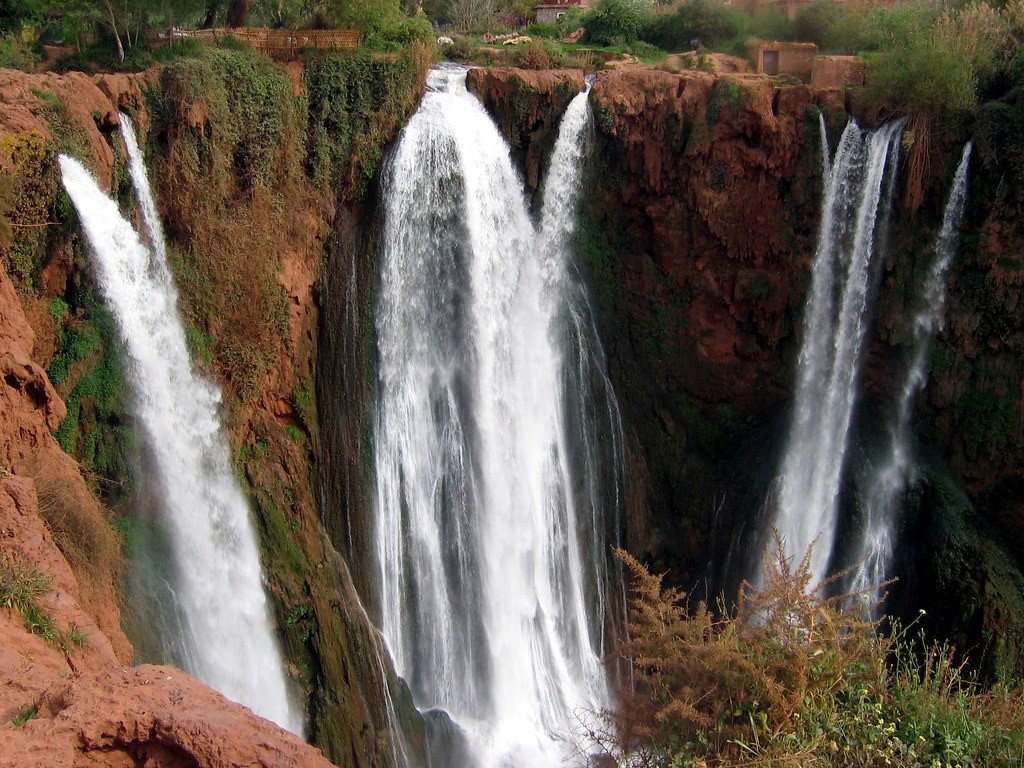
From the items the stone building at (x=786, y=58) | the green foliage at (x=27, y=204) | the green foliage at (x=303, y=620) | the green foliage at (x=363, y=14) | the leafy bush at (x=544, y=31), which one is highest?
the leafy bush at (x=544, y=31)

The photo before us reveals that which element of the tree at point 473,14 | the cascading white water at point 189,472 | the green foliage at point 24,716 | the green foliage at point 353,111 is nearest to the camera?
the green foliage at point 24,716

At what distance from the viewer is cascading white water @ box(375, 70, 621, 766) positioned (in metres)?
14.9

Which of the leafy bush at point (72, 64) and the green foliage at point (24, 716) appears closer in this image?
the green foliage at point (24, 716)

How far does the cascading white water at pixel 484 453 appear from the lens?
48.8 feet

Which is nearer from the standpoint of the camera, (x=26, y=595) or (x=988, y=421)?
(x=26, y=595)

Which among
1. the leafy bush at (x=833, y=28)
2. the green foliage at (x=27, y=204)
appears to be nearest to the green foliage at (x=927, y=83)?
the leafy bush at (x=833, y=28)

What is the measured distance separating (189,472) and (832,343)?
1104cm

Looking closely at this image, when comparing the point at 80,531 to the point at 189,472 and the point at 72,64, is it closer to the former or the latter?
the point at 189,472

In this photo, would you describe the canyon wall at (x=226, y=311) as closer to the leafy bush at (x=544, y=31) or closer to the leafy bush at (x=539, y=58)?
the leafy bush at (x=539, y=58)

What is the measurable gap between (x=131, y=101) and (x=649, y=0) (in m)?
15.3

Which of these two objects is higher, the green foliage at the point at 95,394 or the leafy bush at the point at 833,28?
the leafy bush at the point at 833,28

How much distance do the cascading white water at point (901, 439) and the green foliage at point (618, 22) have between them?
36.3ft

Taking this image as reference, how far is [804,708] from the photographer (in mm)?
7094

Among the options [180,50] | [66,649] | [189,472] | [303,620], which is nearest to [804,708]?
[66,649]
